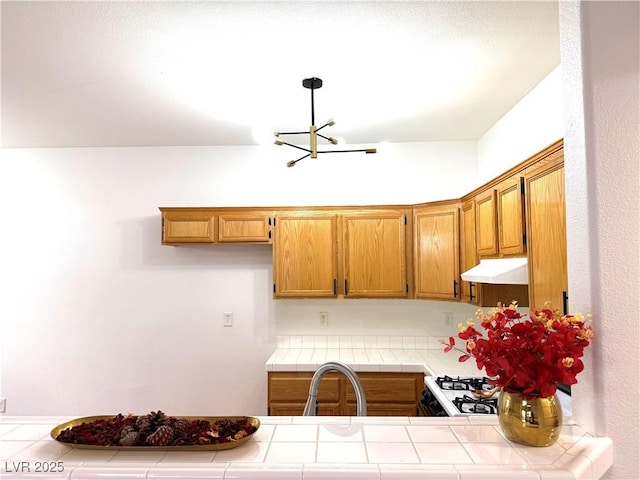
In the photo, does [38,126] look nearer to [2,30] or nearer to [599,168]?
[2,30]

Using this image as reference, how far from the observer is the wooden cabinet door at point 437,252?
113 inches

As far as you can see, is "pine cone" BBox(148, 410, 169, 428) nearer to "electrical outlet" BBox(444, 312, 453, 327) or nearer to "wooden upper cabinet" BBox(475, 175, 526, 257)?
"wooden upper cabinet" BBox(475, 175, 526, 257)

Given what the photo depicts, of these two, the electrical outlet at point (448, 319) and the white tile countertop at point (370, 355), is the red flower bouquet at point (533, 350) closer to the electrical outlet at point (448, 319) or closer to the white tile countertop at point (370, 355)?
the white tile countertop at point (370, 355)

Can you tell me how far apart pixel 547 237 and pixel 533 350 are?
2.90ft

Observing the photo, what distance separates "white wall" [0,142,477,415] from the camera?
3.39 m

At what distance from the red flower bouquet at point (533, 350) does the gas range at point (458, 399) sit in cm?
84

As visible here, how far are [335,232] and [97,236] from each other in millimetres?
2169

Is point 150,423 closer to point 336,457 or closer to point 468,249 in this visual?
point 336,457

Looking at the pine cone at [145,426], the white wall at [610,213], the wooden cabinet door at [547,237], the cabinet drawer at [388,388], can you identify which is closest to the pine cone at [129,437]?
the pine cone at [145,426]

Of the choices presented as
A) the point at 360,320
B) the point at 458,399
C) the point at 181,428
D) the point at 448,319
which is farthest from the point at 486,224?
the point at 181,428

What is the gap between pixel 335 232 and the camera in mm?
3121

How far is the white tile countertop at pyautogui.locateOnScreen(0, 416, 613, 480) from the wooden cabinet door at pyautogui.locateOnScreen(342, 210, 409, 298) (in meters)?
1.95

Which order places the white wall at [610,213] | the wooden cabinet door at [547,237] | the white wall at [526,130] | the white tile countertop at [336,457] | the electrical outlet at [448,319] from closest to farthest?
the white tile countertop at [336,457]
the white wall at [610,213]
the wooden cabinet door at [547,237]
the white wall at [526,130]
the electrical outlet at [448,319]

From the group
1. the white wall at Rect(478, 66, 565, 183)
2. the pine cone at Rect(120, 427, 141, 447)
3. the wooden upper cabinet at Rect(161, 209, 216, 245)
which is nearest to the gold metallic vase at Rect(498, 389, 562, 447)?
the pine cone at Rect(120, 427, 141, 447)
